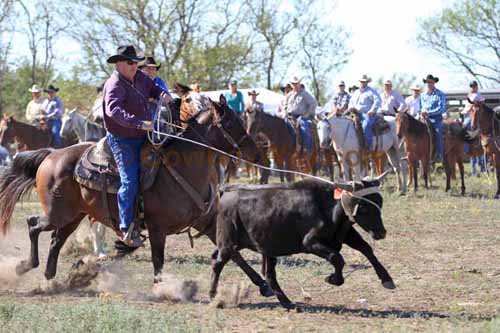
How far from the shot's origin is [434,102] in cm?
2242

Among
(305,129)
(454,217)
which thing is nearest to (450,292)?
(454,217)

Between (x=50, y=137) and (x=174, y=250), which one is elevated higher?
(x=50, y=137)

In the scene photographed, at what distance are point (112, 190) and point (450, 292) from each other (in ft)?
11.9

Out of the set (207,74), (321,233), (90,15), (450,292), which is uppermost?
(90,15)

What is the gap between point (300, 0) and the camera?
51094 mm

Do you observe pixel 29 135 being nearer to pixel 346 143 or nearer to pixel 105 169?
pixel 346 143

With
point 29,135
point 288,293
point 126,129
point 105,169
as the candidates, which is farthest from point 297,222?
point 29,135

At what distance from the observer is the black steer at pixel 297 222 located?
862 cm

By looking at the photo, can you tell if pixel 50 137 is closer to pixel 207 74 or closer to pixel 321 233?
pixel 321 233

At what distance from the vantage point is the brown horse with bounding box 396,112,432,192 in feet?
72.2

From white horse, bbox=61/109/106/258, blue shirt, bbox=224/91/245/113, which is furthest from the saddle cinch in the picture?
blue shirt, bbox=224/91/245/113

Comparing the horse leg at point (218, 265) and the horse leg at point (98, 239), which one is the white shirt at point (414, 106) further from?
the horse leg at point (218, 265)

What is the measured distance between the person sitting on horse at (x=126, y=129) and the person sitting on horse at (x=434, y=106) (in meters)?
13.9

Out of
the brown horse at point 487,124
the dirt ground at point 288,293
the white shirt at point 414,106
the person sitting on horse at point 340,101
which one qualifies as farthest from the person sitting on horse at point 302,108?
the dirt ground at point 288,293
